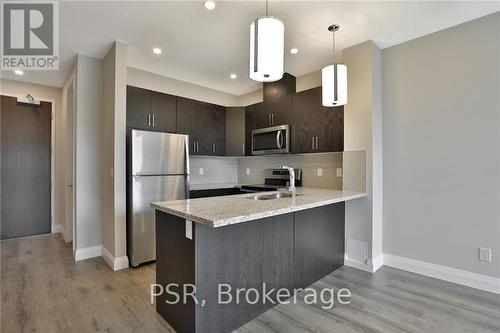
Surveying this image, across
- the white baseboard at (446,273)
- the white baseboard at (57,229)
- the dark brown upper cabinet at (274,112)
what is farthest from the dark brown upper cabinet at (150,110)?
the white baseboard at (446,273)

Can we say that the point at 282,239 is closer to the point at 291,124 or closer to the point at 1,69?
the point at 291,124

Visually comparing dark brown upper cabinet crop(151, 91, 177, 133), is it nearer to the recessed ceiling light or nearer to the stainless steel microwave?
the stainless steel microwave

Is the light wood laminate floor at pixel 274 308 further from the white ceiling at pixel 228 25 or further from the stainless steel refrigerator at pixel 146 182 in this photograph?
the white ceiling at pixel 228 25

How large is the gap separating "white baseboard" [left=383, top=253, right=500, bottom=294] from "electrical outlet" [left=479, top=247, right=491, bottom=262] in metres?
0.16

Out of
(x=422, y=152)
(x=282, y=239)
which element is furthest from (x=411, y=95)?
(x=282, y=239)

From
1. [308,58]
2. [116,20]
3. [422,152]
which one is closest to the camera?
[116,20]

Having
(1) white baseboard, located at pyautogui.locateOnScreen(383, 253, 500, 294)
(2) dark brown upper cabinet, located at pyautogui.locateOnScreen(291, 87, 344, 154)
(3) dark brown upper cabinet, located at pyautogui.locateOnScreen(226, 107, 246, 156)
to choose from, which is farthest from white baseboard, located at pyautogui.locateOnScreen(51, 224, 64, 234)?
(1) white baseboard, located at pyautogui.locateOnScreen(383, 253, 500, 294)

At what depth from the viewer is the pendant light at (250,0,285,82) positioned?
1.60m

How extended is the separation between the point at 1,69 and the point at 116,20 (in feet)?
7.60

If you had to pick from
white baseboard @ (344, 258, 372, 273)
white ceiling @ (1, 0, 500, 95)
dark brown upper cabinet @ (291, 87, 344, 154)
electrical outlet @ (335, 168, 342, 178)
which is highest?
white ceiling @ (1, 0, 500, 95)

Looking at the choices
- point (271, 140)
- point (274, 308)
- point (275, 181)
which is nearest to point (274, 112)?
point (271, 140)

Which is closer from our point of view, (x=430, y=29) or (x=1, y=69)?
(x=430, y=29)

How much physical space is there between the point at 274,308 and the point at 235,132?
295cm

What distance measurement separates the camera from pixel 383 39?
2.82m
